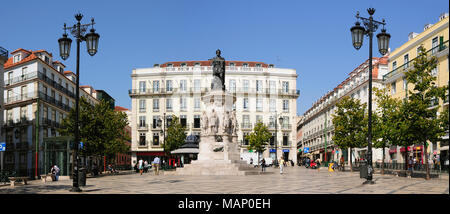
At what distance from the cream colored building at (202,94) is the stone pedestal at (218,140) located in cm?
4131

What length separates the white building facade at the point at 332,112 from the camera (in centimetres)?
5662

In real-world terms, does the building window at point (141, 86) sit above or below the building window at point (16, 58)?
below

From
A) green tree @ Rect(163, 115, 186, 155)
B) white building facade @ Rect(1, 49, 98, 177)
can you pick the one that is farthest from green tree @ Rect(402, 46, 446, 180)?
white building facade @ Rect(1, 49, 98, 177)

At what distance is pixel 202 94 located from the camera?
68.1 meters

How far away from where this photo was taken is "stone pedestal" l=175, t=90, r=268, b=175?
2534 cm

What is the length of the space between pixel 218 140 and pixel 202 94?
4231 cm

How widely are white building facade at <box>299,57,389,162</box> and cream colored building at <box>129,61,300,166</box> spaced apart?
23.1ft

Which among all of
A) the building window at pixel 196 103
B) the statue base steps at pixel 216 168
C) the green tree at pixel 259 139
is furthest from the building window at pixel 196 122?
the statue base steps at pixel 216 168

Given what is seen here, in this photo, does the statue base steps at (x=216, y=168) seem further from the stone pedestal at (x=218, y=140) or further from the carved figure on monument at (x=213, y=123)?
the carved figure on monument at (x=213, y=123)

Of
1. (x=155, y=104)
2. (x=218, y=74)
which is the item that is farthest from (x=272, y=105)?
(x=218, y=74)

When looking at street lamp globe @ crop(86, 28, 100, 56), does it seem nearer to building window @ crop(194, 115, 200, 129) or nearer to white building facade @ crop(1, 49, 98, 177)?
white building facade @ crop(1, 49, 98, 177)

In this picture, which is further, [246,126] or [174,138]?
[246,126]

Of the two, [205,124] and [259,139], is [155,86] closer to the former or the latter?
[259,139]
